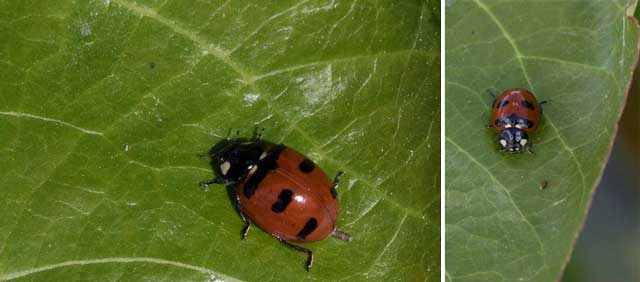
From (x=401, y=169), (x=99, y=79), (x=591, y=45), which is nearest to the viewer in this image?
(x=99, y=79)

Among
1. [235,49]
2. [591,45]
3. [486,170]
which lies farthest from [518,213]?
[235,49]

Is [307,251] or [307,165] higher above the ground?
[307,165]

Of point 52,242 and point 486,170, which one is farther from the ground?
point 52,242

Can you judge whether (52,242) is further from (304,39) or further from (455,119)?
(455,119)

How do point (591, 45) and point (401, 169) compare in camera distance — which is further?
point (591, 45)

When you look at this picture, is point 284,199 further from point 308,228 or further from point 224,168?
point 224,168

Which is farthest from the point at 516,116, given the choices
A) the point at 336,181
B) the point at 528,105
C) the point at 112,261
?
the point at 112,261
